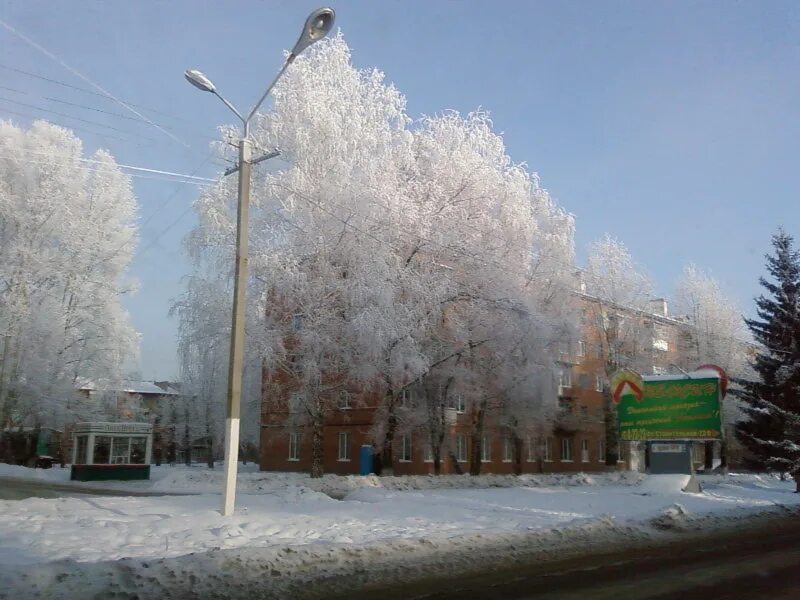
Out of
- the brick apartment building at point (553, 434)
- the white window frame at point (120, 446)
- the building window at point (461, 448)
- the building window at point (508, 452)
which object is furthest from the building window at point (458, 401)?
the building window at point (508, 452)

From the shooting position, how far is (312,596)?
29.9 ft

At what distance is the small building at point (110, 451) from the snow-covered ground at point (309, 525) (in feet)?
47.7

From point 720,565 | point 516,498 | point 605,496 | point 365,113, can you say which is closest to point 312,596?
point 720,565

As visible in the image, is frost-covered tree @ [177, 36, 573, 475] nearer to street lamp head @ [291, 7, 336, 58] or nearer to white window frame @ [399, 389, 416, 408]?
white window frame @ [399, 389, 416, 408]

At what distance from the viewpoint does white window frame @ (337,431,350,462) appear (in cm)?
4569

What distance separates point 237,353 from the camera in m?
14.9

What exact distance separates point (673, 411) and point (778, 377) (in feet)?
30.0

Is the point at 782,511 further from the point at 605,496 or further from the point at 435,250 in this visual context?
the point at 435,250

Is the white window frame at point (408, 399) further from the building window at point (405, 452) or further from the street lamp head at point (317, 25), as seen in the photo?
the street lamp head at point (317, 25)

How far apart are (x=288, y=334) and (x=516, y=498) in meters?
10.8

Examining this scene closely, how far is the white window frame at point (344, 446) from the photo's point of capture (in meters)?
45.7

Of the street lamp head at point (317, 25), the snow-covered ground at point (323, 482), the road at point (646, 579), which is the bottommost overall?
the snow-covered ground at point (323, 482)

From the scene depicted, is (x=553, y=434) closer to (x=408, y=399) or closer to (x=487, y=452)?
(x=487, y=452)

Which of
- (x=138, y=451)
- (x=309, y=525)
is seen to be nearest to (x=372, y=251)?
(x=309, y=525)
